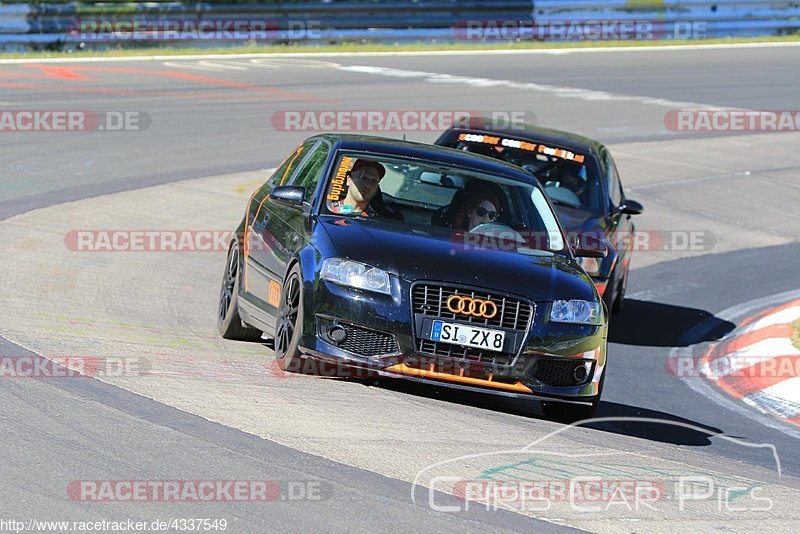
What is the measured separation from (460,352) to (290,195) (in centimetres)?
168

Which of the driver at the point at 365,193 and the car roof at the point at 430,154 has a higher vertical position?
the car roof at the point at 430,154

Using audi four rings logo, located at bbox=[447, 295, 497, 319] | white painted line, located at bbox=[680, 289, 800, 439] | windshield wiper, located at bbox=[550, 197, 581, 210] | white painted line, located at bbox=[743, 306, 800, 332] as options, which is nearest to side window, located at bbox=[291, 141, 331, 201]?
audi four rings logo, located at bbox=[447, 295, 497, 319]

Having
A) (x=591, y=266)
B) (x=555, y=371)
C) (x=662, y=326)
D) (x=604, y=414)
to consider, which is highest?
(x=555, y=371)

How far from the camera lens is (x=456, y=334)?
7336mm

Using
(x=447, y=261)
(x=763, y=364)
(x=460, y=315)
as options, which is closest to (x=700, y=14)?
(x=763, y=364)

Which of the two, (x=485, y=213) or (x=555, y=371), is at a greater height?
(x=485, y=213)

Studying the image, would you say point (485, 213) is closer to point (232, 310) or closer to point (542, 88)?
point (232, 310)

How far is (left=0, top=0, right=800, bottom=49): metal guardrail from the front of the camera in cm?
2758

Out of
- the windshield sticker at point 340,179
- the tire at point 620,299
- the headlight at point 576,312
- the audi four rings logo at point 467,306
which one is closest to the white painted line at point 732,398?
the tire at point 620,299

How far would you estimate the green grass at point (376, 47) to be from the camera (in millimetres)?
27944

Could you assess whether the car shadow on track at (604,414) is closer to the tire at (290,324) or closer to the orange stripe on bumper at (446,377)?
the orange stripe on bumper at (446,377)

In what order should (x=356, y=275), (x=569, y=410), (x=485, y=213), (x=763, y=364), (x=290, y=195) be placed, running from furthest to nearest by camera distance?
1. (x=763, y=364)
2. (x=485, y=213)
3. (x=290, y=195)
4. (x=569, y=410)
5. (x=356, y=275)

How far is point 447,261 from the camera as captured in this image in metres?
7.59

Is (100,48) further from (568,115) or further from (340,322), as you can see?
(340,322)
